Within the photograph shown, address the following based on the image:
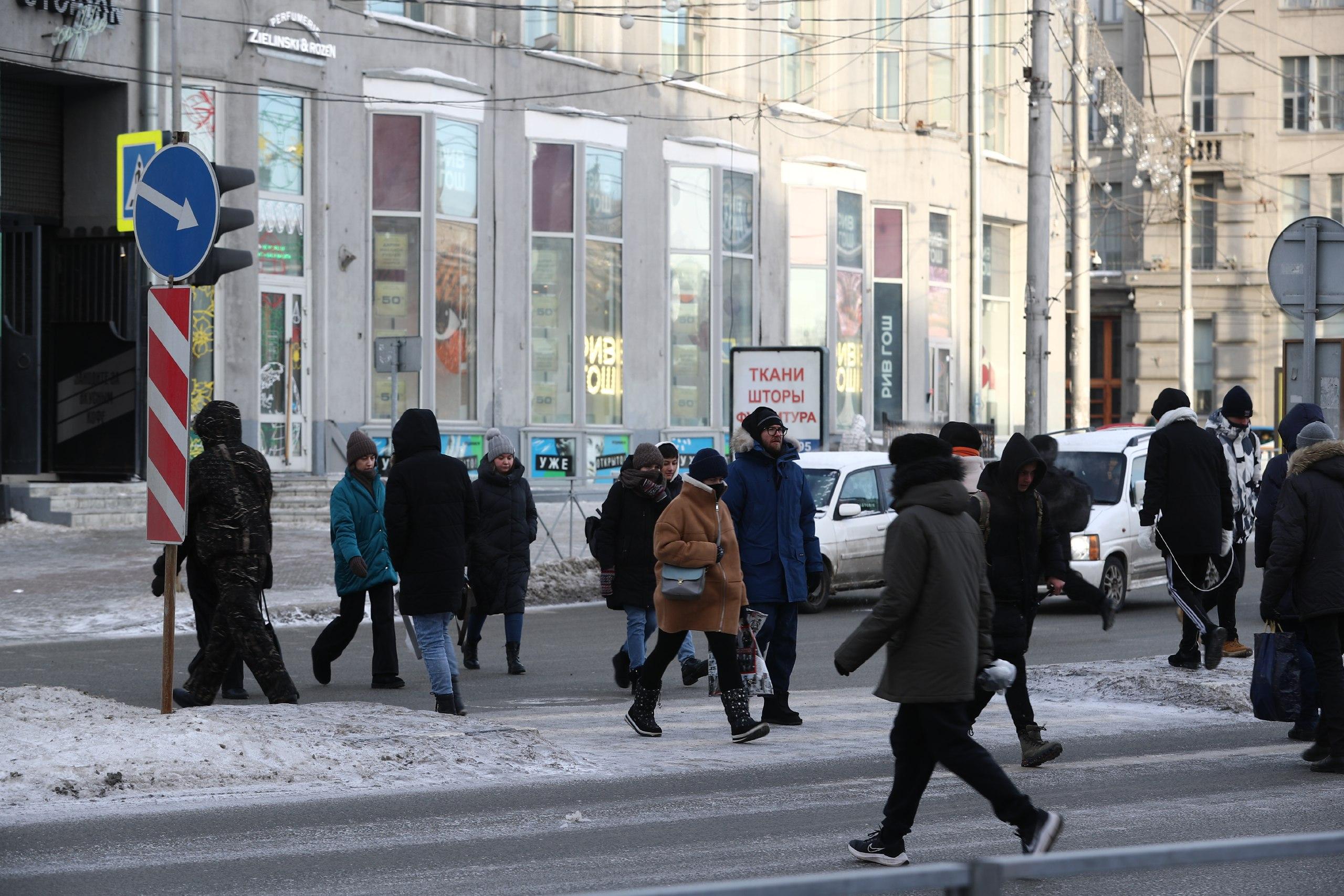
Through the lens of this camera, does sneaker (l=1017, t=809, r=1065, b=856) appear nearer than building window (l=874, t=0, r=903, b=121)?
Yes

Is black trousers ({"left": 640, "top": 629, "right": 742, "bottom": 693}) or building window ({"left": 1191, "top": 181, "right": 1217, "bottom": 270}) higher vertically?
building window ({"left": 1191, "top": 181, "right": 1217, "bottom": 270})

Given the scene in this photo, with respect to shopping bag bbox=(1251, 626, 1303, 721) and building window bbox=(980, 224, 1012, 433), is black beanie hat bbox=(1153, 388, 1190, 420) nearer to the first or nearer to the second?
shopping bag bbox=(1251, 626, 1303, 721)

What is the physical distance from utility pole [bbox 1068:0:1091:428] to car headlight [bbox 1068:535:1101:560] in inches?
636

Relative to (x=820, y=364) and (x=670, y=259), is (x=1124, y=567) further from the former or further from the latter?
(x=670, y=259)

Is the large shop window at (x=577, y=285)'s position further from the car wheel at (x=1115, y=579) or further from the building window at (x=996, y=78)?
the car wheel at (x=1115, y=579)

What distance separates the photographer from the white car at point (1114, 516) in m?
17.7

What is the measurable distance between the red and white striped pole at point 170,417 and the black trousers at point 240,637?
0.88m

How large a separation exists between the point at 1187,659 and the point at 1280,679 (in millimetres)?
3488

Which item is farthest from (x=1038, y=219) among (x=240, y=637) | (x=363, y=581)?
(x=240, y=637)

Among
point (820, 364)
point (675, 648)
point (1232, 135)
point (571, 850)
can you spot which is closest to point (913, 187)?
point (820, 364)

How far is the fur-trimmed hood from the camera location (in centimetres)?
909

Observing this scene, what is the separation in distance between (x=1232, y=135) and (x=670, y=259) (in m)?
28.0

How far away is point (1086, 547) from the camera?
17656 mm

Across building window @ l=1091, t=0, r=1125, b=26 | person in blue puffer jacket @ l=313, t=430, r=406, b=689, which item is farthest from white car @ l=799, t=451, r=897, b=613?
building window @ l=1091, t=0, r=1125, b=26
